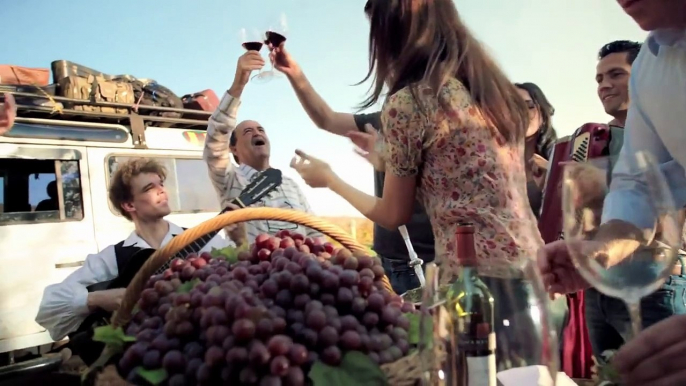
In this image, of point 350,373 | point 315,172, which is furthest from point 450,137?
point 350,373

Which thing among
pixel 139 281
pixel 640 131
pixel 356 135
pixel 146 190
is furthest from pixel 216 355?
pixel 146 190

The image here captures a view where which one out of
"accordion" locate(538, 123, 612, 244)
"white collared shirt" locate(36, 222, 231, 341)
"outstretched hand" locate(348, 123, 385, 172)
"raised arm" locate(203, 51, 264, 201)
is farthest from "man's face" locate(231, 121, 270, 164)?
"accordion" locate(538, 123, 612, 244)

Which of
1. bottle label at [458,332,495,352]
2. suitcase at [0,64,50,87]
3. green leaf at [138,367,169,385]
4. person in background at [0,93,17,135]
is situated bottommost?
green leaf at [138,367,169,385]

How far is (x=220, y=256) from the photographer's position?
36.8 inches

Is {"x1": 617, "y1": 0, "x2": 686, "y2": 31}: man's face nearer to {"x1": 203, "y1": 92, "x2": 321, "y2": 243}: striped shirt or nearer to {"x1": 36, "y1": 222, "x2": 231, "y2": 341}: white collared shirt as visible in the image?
{"x1": 36, "y1": 222, "x2": 231, "y2": 341}: white collared shirt

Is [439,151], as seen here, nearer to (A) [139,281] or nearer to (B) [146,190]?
(A) [139,281]

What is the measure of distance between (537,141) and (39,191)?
358cm

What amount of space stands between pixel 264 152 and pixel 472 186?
1676 mm

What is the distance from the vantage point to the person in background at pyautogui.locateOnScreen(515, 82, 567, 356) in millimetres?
2346

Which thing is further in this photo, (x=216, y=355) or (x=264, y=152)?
(x=264, y=152)

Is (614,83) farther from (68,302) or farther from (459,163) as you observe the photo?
(68,302)

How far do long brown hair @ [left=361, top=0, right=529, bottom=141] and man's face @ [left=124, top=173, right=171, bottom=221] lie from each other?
1.55 metres

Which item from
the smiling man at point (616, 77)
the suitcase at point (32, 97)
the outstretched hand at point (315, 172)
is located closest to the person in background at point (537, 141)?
the smiling man at point (616, 77)

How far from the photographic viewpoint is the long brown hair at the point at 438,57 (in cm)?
137
